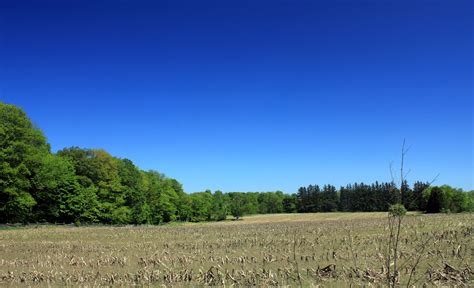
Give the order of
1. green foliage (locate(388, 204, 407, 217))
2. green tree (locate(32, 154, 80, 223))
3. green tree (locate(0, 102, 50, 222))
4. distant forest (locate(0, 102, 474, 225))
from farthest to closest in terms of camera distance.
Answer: green tree (locate(32, 154, 80, 223))
distant forest (locate(0, 102, 474, 225))
green tree (locate(0, 102, 50, 222))
green foliage (locate(388, 204, 407, 217))

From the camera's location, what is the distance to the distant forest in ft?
181

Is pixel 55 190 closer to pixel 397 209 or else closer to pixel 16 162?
pixel 16 162

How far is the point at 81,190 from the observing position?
70.8 meters

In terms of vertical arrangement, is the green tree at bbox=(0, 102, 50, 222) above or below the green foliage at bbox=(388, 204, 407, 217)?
above

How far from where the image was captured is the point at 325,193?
629 ft

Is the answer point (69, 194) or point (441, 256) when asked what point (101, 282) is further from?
point (69, 194)

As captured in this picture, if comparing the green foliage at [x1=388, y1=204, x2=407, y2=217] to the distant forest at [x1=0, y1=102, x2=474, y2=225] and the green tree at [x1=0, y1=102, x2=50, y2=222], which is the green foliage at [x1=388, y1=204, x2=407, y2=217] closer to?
the distant forest at [x1=0, y1=102, x2=474, y2=225]

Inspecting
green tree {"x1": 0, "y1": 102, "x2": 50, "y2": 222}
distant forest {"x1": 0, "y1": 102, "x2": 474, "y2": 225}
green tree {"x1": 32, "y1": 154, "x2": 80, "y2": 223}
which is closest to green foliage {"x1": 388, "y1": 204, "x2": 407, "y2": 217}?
distant forest {"x1": 0, "y1": 102, "x2": 474, "y2": 225}

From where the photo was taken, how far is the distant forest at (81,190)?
55.2 m

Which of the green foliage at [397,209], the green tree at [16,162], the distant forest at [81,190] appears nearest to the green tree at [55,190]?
the distant forest at [81,190]

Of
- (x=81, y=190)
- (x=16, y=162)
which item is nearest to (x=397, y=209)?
(x=16, y=162)

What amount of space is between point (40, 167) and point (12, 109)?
9654 millimetres

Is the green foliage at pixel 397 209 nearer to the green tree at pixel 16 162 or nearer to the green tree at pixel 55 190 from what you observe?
the green tree at pixel 16 162

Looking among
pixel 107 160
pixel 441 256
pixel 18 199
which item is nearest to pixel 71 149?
pixel 107 160
